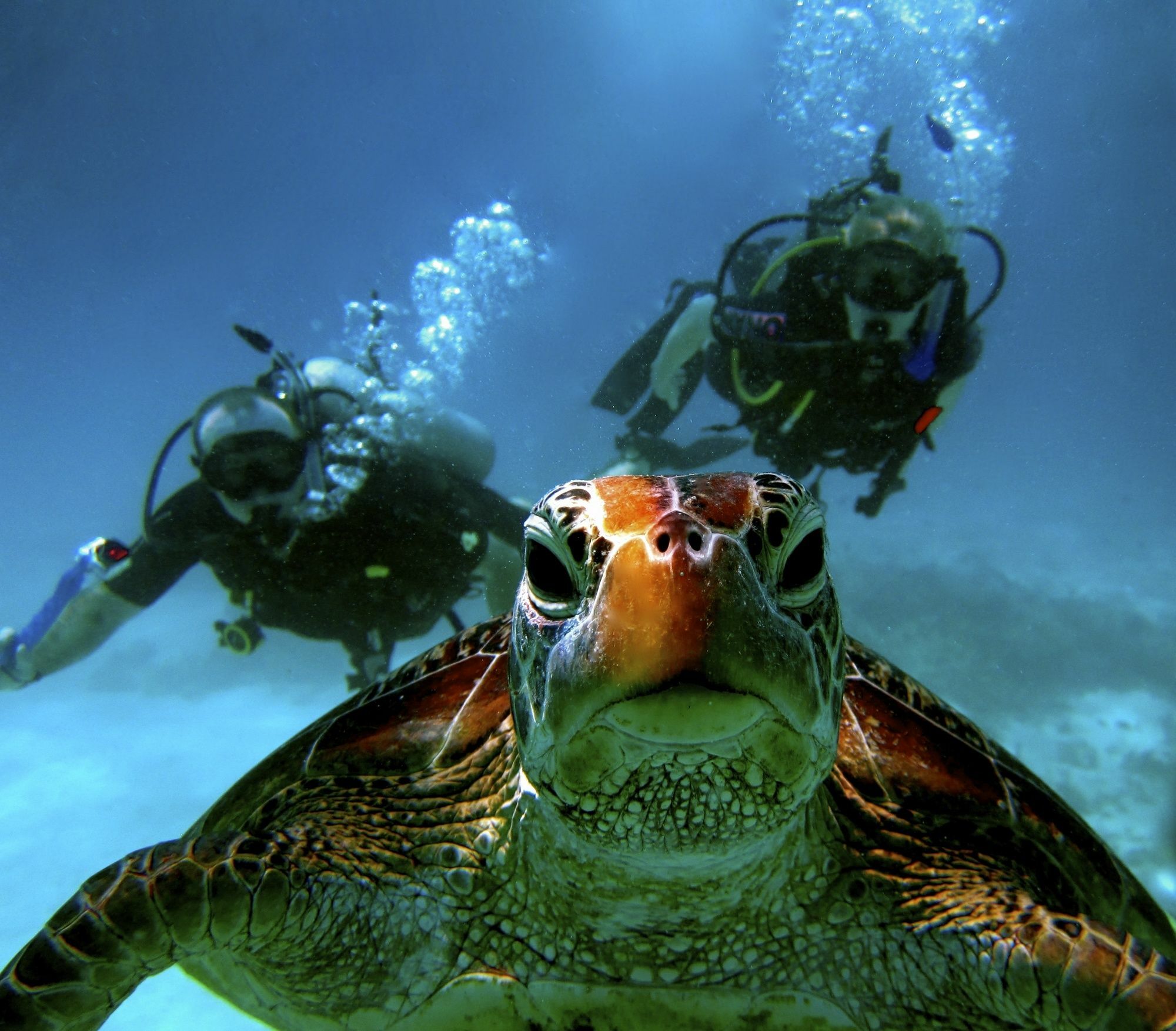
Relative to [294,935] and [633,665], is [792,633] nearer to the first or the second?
[633,665]

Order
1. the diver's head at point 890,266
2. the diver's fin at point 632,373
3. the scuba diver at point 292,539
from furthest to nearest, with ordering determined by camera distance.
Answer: the diver's fin at point 632,373, the diver's head at point 890,266, the scuba diver at point 292,539

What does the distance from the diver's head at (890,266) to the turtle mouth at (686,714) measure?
6.20 meters

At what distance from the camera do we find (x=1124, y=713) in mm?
12055

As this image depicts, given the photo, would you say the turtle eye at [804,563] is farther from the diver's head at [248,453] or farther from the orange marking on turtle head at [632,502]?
the diver's head at [248,453]

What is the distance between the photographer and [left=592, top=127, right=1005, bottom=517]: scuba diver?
20.4 ft

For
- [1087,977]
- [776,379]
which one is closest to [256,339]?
[776,379]

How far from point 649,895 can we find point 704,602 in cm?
96

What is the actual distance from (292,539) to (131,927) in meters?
5.03

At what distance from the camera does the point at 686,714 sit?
973 mm

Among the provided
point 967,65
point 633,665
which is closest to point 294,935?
point 633,665

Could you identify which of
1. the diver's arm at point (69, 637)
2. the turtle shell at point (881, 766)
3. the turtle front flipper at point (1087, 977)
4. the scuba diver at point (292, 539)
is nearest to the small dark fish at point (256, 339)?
the scuba diver at point (292, 539)

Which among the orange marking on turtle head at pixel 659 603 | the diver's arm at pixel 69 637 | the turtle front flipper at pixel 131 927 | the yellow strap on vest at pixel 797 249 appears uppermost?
the yellow strap on vest at pixel 797 249

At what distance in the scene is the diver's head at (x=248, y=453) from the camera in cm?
580

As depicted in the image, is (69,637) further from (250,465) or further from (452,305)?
(452,305)
